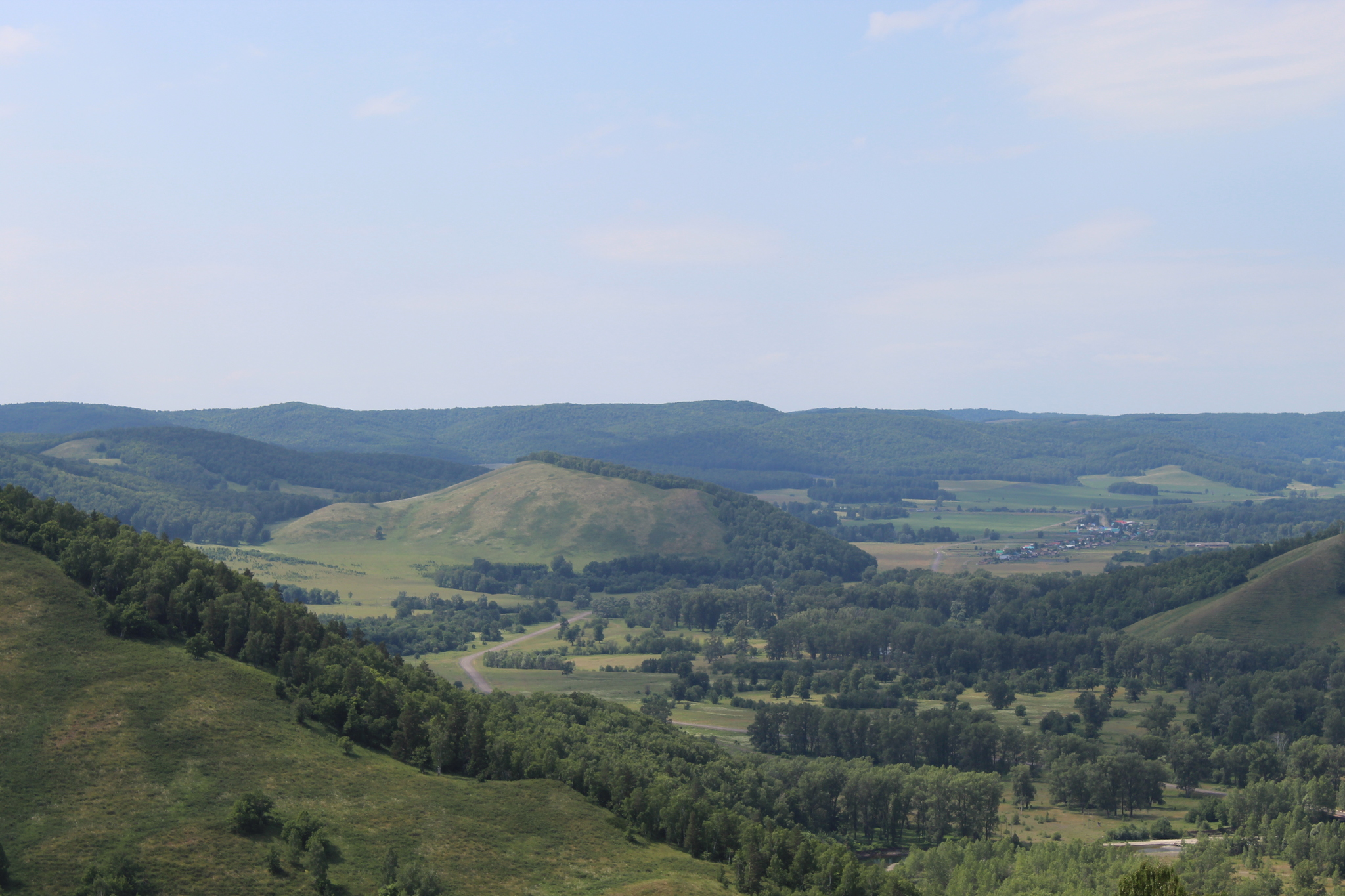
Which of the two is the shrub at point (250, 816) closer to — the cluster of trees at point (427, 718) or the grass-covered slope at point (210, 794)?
the grass-covered slope at point (210, 794)

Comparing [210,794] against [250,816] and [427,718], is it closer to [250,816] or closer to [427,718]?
[250,816]

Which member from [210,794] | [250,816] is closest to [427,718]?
[210,794]

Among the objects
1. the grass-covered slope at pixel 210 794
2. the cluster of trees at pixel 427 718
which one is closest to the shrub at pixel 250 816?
the grass-covered slope at pixel 210 794

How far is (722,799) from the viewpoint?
166625 mm

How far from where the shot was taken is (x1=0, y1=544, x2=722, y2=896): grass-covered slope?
114 m

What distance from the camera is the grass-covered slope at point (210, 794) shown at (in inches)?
4471

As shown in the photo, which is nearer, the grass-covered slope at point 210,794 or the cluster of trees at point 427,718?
the grass-covered slope at point 210,794

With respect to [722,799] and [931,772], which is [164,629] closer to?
[722,799]

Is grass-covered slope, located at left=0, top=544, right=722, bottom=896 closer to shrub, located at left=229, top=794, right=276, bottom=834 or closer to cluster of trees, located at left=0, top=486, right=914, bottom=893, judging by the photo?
shrub, located at left=229, top=794, right=276, bottom=834

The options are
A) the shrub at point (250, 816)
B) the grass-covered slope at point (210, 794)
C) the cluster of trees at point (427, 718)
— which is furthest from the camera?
the cluster of trees at point (427, 718)

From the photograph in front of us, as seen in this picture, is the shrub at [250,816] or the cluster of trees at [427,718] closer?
the shrub at [250,816]

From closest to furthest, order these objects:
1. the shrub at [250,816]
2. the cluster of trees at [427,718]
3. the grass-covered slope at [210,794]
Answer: the grass-covered slope at [210,794] → the shrub at [250,816] → the cluster of trees at [427,718]

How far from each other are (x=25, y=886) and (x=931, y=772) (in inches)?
5259

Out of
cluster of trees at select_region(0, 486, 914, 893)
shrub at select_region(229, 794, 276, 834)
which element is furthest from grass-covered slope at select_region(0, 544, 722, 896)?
cluster of trees at select_region(0, 486, 914, 893)
